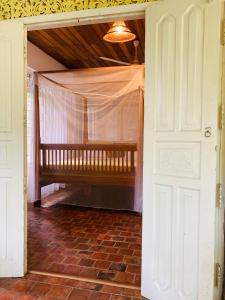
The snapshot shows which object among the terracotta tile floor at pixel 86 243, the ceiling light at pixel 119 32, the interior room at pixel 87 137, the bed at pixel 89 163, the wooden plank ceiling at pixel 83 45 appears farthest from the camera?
the bed at pixel 89 163

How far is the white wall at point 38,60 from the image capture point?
14.1 feet

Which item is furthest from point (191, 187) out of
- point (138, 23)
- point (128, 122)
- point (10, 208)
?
point (138, 23)

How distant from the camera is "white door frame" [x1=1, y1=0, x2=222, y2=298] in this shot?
6.17 feet

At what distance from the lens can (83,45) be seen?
14.3 ft

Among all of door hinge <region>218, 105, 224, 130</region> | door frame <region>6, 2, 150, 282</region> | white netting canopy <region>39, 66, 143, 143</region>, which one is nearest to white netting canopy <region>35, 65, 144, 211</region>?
white netting canopy <region>39, 66, 143, 143</region>

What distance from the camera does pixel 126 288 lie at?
2.06 metres

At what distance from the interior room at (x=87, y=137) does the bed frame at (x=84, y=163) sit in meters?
0.01

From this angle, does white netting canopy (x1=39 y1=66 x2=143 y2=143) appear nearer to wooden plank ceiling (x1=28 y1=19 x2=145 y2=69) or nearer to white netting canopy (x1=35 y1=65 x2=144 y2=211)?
white netting canopy (x1=35 y1=65 x2=144 y2=211)

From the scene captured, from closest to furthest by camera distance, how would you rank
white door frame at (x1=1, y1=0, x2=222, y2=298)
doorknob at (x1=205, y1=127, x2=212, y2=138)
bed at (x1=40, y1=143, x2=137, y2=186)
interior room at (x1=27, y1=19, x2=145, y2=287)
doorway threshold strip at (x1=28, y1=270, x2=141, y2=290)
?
doorknob at (x1=205, y1=127, x2=212, y2=138), white door frame at (x1=1, y1=0, x2=222, y2=298), doorway threshold strip at (x1=28, y1=270, x2=141, y2=290), interior room at (x1=27, y1=19, x2=145, y2=287), bed at (x1=40, y1=143, x2=137, y2=186)

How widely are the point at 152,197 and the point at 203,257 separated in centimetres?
48

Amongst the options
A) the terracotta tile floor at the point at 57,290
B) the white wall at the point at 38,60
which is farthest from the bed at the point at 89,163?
the terracotta tile floor at the point at 57,290

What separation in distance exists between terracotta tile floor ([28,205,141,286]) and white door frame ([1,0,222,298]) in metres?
2.03

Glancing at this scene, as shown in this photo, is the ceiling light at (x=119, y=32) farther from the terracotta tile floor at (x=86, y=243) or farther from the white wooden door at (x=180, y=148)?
the terracotta tile floor at (x=86, y=243)

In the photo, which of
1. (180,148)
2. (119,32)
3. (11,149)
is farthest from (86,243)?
(119,32)
